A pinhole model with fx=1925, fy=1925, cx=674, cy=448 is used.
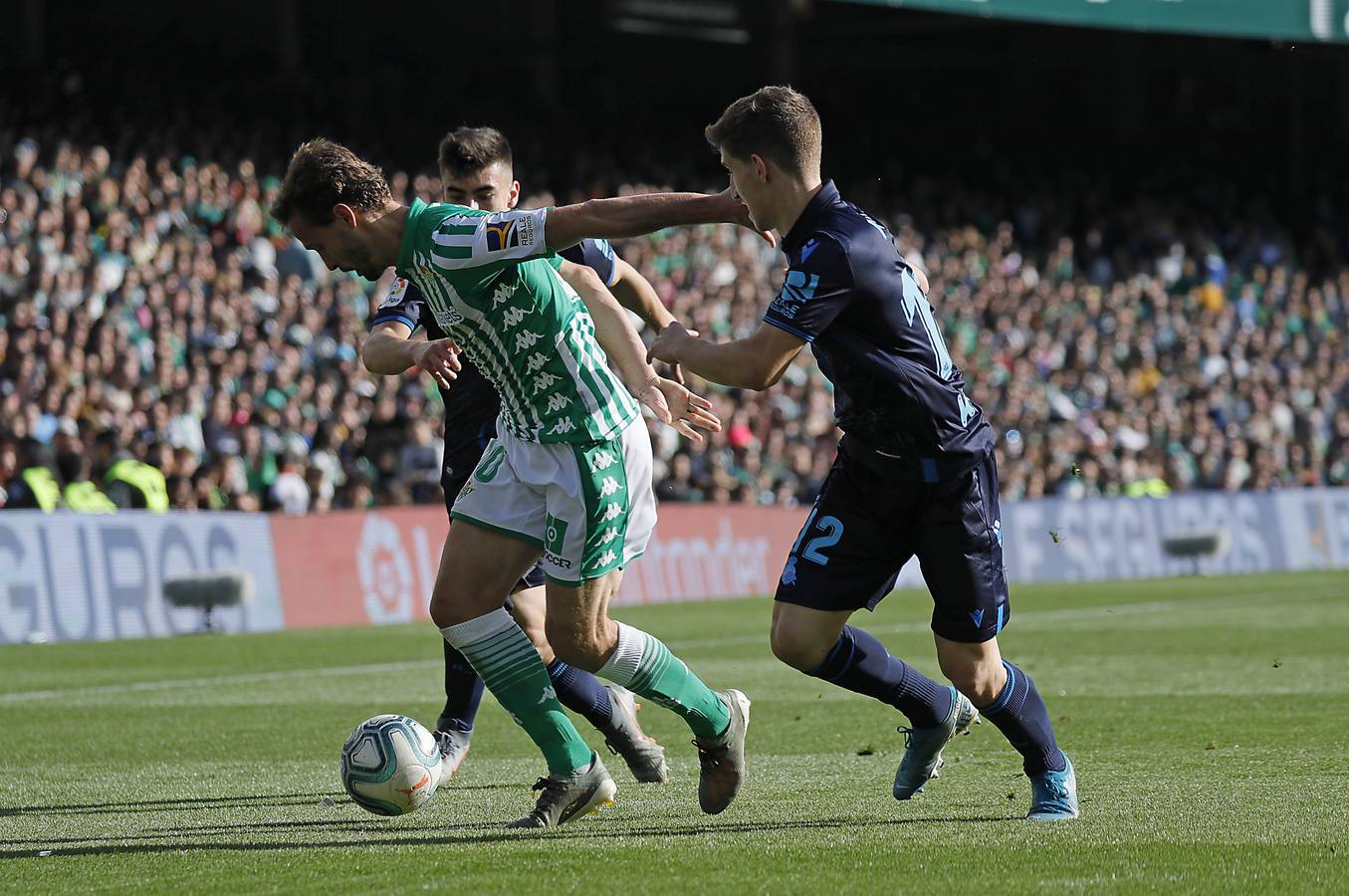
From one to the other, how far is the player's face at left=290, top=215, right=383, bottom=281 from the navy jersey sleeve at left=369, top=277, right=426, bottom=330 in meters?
1.02

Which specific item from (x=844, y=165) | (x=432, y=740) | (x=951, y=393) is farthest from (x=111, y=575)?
(x=844, y=165)

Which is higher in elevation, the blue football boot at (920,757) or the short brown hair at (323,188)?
the short brown hair at (323,188)

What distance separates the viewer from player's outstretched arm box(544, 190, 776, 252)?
5.59m

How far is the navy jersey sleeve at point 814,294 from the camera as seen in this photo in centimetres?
566

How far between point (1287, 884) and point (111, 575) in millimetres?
13600

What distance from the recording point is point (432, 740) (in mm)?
6504

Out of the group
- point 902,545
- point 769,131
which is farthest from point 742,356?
point 902,545

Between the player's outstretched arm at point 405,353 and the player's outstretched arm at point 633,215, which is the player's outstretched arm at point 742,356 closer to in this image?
the player's outstretched arm at point 633,215

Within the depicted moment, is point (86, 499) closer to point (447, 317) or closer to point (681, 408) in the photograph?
point (447, 317)

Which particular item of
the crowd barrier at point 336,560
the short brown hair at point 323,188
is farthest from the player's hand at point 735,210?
the crowd barrier at point 336,560

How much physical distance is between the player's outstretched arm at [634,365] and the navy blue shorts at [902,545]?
0.48 m

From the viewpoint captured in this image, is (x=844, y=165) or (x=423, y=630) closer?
(x=423, y=630)

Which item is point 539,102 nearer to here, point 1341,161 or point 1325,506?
point 1325,506

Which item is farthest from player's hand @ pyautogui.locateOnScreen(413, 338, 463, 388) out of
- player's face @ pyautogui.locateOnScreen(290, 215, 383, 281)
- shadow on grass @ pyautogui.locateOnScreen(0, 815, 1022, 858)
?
shadow on grass @ pyautogui.locateOnScreen(0, 815, 1022, 858)
